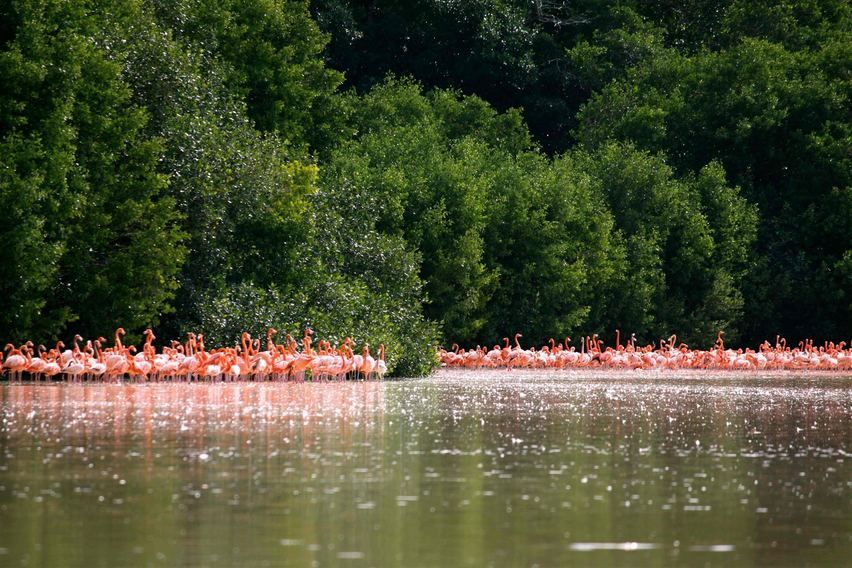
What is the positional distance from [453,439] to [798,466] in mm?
4516

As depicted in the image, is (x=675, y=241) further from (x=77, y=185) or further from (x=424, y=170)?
(x=77, y=185)

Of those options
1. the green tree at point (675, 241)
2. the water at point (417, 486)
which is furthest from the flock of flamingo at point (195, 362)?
the green tree at point (675, 241)

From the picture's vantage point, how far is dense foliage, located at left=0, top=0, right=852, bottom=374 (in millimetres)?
39219

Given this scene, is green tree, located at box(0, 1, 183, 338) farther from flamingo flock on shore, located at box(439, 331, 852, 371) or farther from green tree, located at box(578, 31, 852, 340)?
green tree, located at box(578, 31, 852, 340)

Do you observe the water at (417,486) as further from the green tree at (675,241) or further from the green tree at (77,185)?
the green tree at (675,241)

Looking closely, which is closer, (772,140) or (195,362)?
(195,362)

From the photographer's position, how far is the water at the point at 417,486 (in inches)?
434

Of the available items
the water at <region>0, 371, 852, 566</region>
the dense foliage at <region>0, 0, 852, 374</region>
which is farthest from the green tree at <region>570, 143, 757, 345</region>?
the water at <region>0, 371, 852, 566</region>

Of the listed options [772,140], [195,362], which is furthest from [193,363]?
[772,140]

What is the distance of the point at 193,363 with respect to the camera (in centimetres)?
3678

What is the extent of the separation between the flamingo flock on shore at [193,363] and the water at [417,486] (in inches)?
374

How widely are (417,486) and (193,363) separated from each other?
22.7 meters

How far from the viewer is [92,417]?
902 inches

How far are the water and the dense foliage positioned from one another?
13.0m
